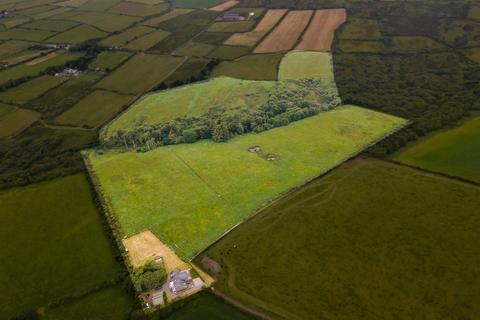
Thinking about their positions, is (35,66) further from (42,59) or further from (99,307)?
(99,307)

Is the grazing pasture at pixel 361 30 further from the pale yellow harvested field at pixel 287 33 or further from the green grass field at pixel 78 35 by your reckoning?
the green grass field at pixel 78 35

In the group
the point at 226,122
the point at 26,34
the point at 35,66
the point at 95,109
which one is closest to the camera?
the point at 226,122

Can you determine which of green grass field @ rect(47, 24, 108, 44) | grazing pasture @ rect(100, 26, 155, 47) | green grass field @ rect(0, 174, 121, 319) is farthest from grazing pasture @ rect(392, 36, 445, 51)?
green grass field @ rect(47, 24, 108, 44)

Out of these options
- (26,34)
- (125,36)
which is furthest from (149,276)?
(26,34)

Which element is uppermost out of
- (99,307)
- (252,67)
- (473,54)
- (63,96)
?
(473,54)

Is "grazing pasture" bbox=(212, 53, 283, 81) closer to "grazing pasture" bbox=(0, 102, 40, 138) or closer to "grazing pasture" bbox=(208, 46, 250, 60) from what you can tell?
"grazing pasture" bbox=(208, 46, 250, 60)

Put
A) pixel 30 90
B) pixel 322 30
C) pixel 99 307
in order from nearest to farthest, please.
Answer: pixel 99 307, pixel 30 90, pixel 322 30

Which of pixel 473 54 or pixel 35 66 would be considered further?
pixel 35 66

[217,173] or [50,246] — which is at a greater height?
[217,173]
